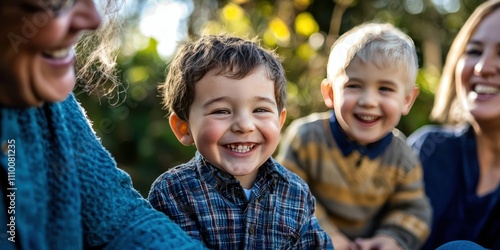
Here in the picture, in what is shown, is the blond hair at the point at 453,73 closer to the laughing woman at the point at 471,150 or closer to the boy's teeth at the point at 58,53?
the laughing woman at the point at 471,150

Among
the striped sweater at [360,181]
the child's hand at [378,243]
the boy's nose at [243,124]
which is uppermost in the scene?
the boy's nose at [243,124]

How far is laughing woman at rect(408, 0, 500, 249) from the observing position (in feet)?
7.66

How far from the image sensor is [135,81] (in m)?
3.86

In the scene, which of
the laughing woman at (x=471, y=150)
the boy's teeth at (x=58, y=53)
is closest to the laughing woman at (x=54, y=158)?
the boy's teeth at (x=58, y=53)

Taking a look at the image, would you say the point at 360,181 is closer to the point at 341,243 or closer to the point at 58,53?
the point at 341,243

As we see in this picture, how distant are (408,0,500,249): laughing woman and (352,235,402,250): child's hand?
389 millimetres

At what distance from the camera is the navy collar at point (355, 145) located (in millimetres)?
2107

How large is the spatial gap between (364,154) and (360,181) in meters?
0.09

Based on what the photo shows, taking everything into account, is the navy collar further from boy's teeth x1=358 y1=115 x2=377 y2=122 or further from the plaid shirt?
the plaid shirt

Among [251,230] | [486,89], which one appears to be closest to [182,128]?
[251,230]

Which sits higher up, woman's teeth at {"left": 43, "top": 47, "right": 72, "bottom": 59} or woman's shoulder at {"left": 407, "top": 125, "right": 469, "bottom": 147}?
woman's teeth at {"left": 43, "top": 47, "right": 72, "bottom": 59}

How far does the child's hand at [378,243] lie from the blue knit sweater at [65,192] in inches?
32.8

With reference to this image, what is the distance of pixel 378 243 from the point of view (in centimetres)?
211

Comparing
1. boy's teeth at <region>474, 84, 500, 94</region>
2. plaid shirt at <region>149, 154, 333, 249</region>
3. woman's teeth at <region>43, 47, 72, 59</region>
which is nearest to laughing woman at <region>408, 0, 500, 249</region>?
boy's teeth at <region>474, 84, 500, 94</region>
